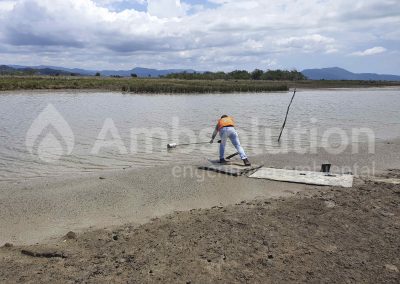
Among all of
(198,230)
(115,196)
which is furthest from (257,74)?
(198,230)

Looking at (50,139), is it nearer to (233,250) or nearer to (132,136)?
(132,136)

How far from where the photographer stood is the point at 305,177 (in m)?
10.4

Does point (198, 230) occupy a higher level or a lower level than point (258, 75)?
lower

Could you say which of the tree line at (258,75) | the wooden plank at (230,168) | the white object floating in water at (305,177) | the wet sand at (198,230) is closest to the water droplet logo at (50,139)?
the wet sand at (198,230)

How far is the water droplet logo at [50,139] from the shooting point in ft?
46.9

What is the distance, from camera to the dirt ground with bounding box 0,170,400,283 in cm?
495

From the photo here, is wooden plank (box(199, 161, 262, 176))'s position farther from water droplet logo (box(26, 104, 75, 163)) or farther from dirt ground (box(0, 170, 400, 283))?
water droplet logo (box(26, 104, 75, 163))

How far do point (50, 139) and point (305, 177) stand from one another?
39.6ft

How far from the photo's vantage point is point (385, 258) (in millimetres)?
5406

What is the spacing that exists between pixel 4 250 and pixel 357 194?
7.14 metres

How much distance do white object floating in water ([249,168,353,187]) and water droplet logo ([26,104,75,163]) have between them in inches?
284

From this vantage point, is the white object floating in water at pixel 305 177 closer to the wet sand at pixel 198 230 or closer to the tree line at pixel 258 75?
the wet sand at pixel 198 230

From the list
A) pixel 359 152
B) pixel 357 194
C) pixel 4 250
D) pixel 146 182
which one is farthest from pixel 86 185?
pixel 359 152

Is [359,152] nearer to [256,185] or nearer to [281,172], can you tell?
[281,172]
